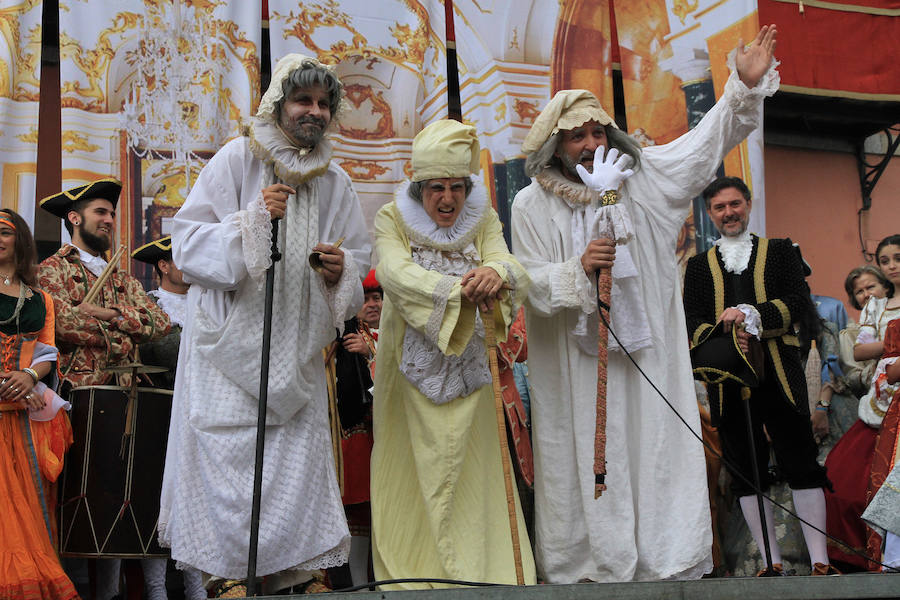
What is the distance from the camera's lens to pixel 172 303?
6.02m

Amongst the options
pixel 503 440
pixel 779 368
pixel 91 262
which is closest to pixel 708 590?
pixel 503 440

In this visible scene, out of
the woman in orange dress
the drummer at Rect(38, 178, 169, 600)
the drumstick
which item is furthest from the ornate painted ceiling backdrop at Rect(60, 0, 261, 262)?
the woman in orange dress

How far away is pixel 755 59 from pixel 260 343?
2.56 m

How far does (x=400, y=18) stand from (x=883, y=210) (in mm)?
4902

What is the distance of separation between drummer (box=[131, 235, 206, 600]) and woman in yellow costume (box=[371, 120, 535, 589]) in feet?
3.36

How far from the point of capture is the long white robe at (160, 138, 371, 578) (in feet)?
13.2

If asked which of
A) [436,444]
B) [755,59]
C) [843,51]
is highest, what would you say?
[843,51]

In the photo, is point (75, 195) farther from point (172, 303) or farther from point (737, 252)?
point (737, 252)

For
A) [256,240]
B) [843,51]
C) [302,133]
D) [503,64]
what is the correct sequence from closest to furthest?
[256,240], [302,133], [503,64], [843,51]

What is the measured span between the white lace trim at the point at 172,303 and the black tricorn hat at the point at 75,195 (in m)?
0.71

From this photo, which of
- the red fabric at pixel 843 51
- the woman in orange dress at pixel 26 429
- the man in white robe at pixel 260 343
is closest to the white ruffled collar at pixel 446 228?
the man in white robe at pixel 260 343

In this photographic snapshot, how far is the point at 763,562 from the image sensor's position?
17.7 feet

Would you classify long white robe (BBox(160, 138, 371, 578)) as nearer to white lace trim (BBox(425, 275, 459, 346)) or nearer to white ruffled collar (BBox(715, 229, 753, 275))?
white lace trim (BBox(425, 275, 459, 346))

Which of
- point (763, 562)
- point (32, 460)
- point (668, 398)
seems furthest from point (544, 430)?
point (32, 460)
